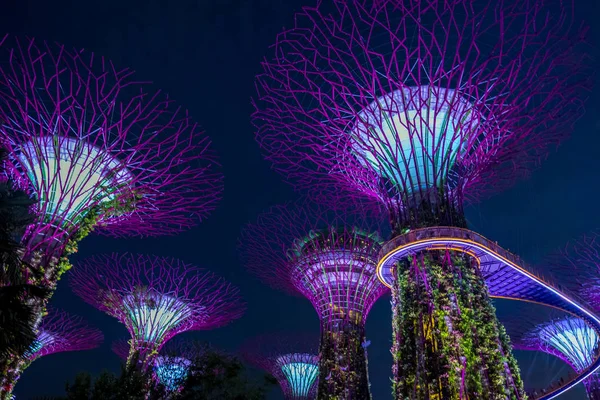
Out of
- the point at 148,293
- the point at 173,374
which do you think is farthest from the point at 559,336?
the point at 173,374

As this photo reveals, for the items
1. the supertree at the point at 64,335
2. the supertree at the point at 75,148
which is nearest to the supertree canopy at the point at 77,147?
the supertree at the point at 75,148

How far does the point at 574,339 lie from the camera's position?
120 ft

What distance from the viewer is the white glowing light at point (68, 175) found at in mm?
18016

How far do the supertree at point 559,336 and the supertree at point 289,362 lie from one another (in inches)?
713

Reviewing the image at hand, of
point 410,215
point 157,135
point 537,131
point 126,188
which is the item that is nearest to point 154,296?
point 126,188

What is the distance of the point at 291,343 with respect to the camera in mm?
43781

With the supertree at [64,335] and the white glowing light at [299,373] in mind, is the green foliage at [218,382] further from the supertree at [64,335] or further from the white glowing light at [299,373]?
the white glowing light at [299,373]

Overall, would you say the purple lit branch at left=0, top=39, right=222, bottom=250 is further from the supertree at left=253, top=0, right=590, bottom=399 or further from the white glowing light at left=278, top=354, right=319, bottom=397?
the white glowing light at left=278, top=354, right=319, bottom=397

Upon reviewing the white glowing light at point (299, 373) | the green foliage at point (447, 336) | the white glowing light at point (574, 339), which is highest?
the white glowing light at point (574, 339)

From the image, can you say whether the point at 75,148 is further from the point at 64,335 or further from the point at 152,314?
the point at 64,335

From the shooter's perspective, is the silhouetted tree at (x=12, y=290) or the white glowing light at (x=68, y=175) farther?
the white glowing light at (x=68, y=175)

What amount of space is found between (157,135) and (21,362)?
949 centimetres

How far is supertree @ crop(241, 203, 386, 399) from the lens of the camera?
27.2m

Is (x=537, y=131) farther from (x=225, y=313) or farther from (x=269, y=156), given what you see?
(x=225, y=313)
